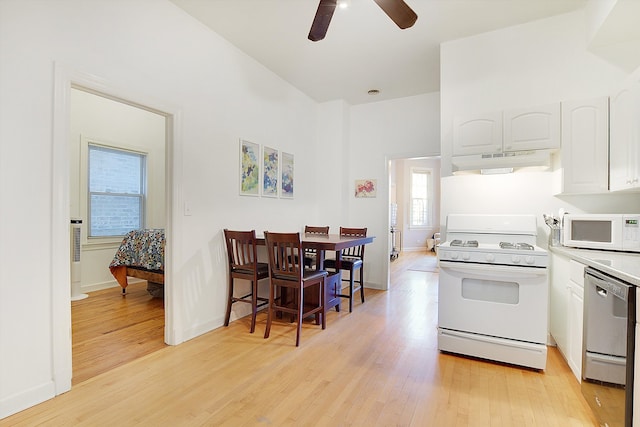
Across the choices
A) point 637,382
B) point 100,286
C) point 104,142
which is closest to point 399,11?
point 637,382

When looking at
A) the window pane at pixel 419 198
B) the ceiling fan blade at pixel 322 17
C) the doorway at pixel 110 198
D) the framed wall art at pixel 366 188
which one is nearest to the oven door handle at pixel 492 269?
the ceiling fan blade at pixel 322 17

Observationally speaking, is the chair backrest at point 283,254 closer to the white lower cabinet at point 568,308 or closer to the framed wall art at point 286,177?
the framed wall art at point 286,177

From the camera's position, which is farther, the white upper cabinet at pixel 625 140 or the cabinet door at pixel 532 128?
the cabinet door at pixel 532 128

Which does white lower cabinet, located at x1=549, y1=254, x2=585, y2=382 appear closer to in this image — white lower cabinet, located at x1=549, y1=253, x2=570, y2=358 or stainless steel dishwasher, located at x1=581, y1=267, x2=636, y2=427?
white lower cabinet, located at x1=549, y1=253, x2=570, y2=358

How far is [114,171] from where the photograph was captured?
4.87m

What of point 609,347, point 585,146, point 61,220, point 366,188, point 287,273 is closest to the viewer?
point 609,347

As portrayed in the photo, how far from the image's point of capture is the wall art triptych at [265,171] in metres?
3.55

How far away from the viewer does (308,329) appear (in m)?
3.14

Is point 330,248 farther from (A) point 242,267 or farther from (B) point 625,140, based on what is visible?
(B) point 625,140

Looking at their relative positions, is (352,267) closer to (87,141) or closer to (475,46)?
(475,46)

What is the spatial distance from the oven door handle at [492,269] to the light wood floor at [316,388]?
2.30 feet

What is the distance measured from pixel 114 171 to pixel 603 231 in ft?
19.1

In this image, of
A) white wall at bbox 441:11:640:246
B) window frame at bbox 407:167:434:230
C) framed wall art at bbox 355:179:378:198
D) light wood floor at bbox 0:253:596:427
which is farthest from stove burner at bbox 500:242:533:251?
window frame at bbox 407:167:434:230

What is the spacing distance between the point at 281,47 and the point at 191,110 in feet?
4.02
